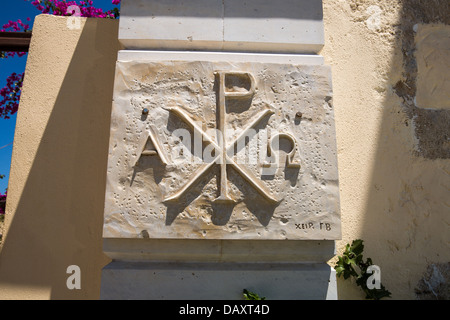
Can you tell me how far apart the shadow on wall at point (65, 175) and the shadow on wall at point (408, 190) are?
1652 millimetres

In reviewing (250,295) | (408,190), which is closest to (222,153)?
(250,295)

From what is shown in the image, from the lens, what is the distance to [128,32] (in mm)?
1665

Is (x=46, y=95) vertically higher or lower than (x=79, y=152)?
higher

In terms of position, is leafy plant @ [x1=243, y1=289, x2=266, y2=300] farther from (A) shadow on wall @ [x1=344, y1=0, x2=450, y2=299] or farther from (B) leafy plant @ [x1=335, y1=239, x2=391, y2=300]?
(A) shadow on wall @ [x1=344, y1=0, x2=450, y2=299]

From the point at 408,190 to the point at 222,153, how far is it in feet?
4.07

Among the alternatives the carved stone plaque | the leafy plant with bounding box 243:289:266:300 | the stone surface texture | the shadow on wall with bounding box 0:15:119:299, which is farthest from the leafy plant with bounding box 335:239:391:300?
the shadow on wall with bounding box 0:15:119:299

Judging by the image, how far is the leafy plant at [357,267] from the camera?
1721 millimetres

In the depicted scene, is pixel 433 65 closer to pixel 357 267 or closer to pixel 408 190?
pixel 408 190

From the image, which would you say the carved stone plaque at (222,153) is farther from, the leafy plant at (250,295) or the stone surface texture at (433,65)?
the stone surface texture at (433,65)

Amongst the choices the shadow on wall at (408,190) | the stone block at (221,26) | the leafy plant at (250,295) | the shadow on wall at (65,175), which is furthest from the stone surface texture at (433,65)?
the shadow on wall at (65,175)

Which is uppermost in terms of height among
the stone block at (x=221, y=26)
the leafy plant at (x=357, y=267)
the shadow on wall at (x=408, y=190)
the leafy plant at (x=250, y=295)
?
the stone block at (x=221, y=26)

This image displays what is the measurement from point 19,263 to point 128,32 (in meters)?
1.46
